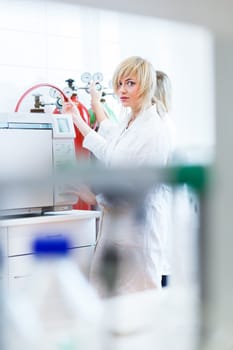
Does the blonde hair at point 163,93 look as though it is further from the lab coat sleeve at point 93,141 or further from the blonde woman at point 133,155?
the lab coat sleeve at point 93,141

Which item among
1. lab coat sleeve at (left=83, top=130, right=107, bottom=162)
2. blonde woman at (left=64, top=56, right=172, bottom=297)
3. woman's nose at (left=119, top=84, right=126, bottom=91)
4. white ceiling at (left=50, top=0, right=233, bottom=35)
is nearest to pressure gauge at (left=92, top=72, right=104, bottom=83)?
blonde woman at (left=64, top=56, right=172, bottom=297)

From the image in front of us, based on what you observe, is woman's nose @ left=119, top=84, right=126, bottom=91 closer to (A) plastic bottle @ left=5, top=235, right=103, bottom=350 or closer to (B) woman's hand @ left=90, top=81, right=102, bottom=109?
(B) woman's hand @ left=90, top=81, right=102, bottom=109

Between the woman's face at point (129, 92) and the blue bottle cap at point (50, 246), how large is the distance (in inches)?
51.9

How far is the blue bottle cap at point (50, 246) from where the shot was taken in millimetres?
307

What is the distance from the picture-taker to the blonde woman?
33 cm

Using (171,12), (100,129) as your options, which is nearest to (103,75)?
(100,129)

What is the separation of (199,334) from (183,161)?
113 mm

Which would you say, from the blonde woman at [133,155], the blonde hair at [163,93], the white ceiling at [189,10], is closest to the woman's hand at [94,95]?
the blonde woman at [133,155]

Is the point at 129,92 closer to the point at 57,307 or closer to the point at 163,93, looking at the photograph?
the point at 163,93

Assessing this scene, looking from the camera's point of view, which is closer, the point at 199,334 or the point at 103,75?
the point at 199,334

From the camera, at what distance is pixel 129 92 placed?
5.27 feet

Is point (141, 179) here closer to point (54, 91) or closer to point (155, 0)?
point (155, 0)

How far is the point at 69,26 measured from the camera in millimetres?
2361

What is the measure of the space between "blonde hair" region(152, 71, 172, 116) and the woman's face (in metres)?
0.07
